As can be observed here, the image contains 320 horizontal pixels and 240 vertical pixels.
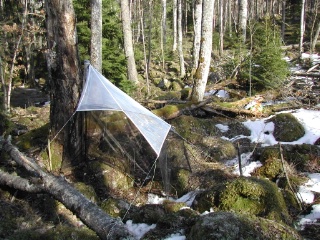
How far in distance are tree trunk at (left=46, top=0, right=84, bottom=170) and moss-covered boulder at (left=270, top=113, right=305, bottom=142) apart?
4.88 meters

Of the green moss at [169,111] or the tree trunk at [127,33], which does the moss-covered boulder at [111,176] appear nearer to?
the green moss at [169,111]

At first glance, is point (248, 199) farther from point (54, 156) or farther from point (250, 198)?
point (54, 156)

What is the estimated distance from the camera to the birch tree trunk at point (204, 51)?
28.3 feet

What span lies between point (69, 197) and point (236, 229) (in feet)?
7.66

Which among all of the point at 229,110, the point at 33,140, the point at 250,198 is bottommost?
the point at 250,198

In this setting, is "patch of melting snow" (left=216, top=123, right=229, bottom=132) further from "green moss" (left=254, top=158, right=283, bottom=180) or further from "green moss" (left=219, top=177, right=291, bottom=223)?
"green moss" (left=219, top=177, right=291, bottom=223)

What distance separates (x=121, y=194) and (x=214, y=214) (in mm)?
3029

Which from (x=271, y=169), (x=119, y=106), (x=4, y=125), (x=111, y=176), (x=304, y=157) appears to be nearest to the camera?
(x=119, y=106)

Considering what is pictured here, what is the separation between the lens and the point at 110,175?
627 centimetres

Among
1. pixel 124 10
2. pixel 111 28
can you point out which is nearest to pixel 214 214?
pixel 111 28

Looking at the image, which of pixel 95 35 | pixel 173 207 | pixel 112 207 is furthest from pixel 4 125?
pixel 173 207

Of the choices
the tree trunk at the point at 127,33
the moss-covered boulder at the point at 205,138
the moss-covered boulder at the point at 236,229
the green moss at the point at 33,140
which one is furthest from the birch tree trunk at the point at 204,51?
the moss-covered boulder at the point at 236,229

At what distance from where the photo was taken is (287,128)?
309 inches

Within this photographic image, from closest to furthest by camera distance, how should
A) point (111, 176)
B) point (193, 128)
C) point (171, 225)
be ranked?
point (171, 225) → point (111, 176) → point (193, 128)
